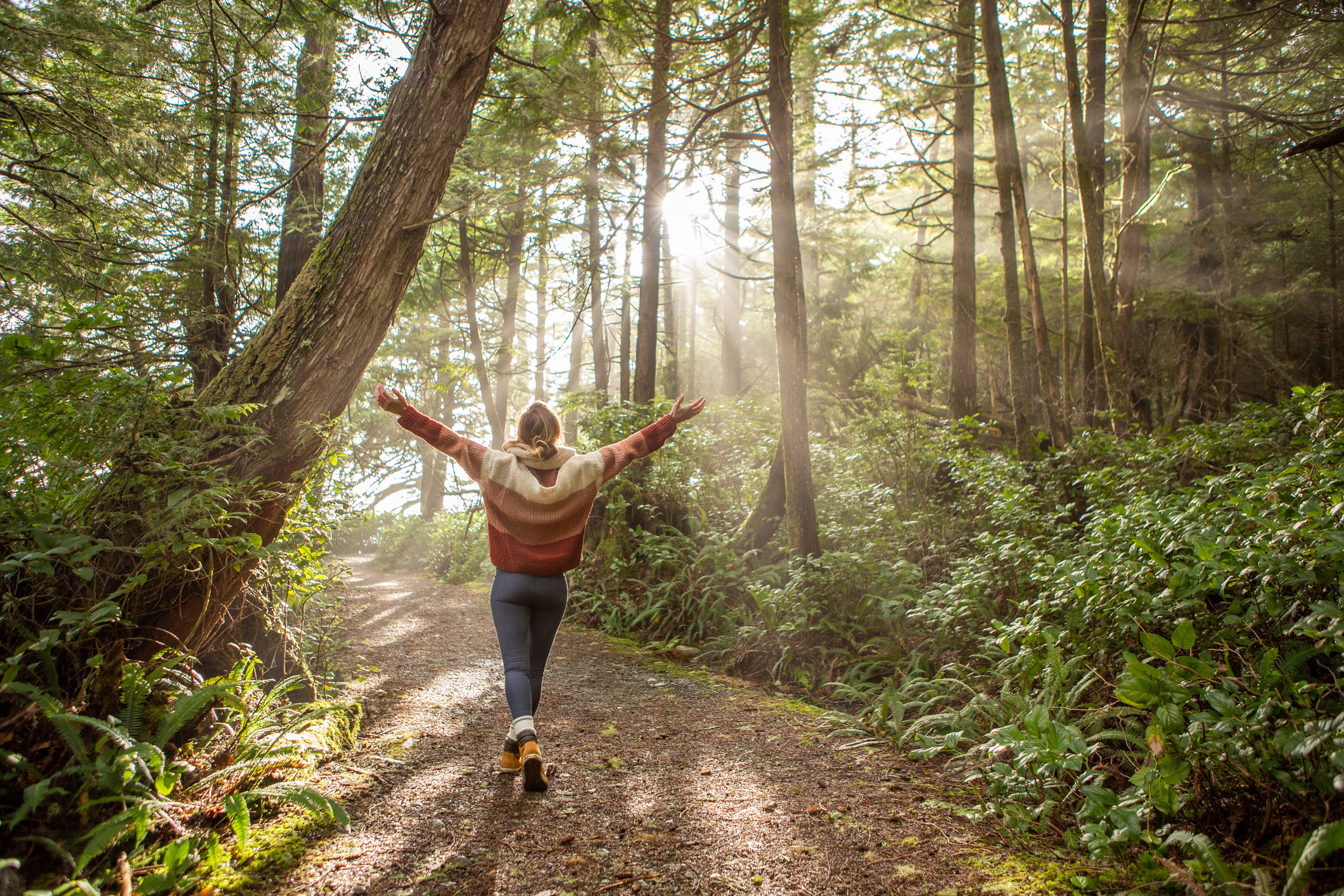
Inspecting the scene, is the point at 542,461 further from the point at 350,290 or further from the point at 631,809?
the point at 631,809

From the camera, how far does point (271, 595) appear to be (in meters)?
3.74

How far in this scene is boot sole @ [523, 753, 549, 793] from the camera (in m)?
3.18

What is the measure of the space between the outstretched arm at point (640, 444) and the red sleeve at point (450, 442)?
71 cm

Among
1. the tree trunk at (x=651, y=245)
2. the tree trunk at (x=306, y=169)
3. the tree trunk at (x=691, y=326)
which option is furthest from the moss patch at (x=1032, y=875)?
the tree trunk at (x=691, y=326)

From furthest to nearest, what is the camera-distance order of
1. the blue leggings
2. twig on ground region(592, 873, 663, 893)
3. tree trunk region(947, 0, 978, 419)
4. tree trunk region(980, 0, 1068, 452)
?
1. tree trunk region(947, 0, 978, 419)
2. tree trunk region(980, 0, 1068, 452)
3. the blue leggings
4. twig on ground region(592, 873, 663, 893)

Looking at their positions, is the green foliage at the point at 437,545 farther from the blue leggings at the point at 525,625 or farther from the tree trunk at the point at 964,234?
the tree trunk at the point at 964,234

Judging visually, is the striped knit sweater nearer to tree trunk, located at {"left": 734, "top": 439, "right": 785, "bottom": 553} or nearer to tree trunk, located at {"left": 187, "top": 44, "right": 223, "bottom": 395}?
tree trunk, located at {"left": 187, "top": 44, "right": 223, "bottom": 395}

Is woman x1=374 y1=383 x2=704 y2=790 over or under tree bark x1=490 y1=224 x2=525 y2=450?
under

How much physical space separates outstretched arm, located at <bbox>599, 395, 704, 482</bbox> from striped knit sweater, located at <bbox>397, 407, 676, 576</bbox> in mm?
108

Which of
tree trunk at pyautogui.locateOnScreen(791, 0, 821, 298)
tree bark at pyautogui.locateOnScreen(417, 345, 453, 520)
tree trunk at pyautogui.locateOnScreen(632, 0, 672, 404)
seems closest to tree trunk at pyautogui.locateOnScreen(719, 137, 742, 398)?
tree trunk at pyautogui.locateOnScreen(791, 0, 821, 298)

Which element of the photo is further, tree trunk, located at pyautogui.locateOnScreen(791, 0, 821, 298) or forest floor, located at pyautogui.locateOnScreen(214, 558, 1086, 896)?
tree trunk, located at pyautogui.locateOnScreen(791, 0, 821, 298)

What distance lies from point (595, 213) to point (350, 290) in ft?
38.0

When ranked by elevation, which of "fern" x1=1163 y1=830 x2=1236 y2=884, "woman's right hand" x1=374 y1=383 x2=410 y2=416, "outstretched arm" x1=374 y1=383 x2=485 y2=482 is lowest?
"fern" x1=1163 y1=830 x2=1236 y2=884

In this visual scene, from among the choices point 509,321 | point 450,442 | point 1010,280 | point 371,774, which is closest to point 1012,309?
point 1010,280
